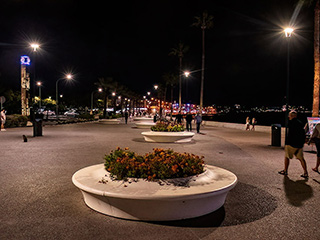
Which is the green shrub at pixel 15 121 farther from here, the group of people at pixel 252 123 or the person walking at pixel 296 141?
the person walking at pixel 296 141

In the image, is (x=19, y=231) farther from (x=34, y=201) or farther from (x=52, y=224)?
(x=34, y=201)

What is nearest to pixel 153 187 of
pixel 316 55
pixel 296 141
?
pixel 296 141

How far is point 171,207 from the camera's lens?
4523 millimetres

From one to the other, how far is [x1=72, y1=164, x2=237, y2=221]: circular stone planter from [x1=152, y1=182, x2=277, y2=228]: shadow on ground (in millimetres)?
126

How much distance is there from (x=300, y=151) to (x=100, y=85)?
67.2m

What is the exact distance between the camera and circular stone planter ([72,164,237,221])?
4461 mm

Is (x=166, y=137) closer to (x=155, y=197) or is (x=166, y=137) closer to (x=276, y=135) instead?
(x=276, y=135)

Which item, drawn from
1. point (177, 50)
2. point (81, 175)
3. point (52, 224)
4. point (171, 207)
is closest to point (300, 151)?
point (171, 207)

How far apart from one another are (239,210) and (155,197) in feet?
5.55

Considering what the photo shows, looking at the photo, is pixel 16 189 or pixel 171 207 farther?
pixel 16 189

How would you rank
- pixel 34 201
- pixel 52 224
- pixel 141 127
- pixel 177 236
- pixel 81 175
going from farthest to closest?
pixel 141 127, pixel 81 175, pixel 34 201, pixel 52 224, pixel 177 236

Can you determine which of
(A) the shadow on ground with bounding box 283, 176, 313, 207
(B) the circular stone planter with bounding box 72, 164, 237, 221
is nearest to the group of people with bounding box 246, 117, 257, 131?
(A) the shadow on ground with bounding box 283, 176, 313, 207

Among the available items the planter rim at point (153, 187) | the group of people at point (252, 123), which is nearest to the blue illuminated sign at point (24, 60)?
the group of people at point (252, 123)

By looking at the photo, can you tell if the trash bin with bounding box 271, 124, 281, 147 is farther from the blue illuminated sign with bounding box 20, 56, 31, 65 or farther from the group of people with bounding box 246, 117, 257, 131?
the blue illuminated sign with bounding box 20, 56, 31, 65
